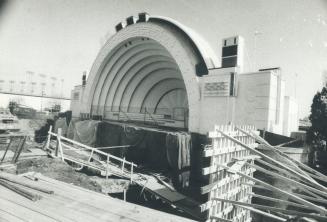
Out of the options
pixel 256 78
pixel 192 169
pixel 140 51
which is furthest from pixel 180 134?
pixel 140 51

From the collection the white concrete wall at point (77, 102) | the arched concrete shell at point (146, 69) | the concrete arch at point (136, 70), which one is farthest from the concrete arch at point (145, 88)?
the white concrete wall at point (77, 102)

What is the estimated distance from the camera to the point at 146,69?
24531 mm

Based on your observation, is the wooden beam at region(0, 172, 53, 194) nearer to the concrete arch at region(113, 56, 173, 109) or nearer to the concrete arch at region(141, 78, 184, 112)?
the concrete arch at region(113, 56, 173, 109)

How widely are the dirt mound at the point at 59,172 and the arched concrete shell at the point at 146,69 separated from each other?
26.0 ft

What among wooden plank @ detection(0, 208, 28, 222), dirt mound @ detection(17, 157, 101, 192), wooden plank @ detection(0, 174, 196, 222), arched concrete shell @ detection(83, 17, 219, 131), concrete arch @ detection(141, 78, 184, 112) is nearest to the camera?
wooden plank @ detection(0, 208, 28, 222)

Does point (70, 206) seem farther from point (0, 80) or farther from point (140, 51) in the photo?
point (0, 80)

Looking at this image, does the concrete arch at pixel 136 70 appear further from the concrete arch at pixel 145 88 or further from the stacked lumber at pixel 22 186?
the stacked lumber at pixel 22 186

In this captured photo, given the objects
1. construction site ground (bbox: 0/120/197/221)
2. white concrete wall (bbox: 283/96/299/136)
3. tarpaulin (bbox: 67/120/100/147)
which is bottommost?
construction site ground (bbox: 0/120/197/221)

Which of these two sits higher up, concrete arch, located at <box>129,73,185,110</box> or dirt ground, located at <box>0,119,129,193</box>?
concrete arch, located at <box>129,73,185,110</box>

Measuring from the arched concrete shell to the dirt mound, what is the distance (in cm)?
793

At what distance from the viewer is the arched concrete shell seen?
1641 centimetres

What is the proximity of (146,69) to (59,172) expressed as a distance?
15942 millimetres

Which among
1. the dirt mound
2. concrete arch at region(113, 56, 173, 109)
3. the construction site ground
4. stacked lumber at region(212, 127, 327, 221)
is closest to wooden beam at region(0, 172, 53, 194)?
stacked lumber at region(212, 127, 327, 221)

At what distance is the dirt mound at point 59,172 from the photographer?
32.9 ft
